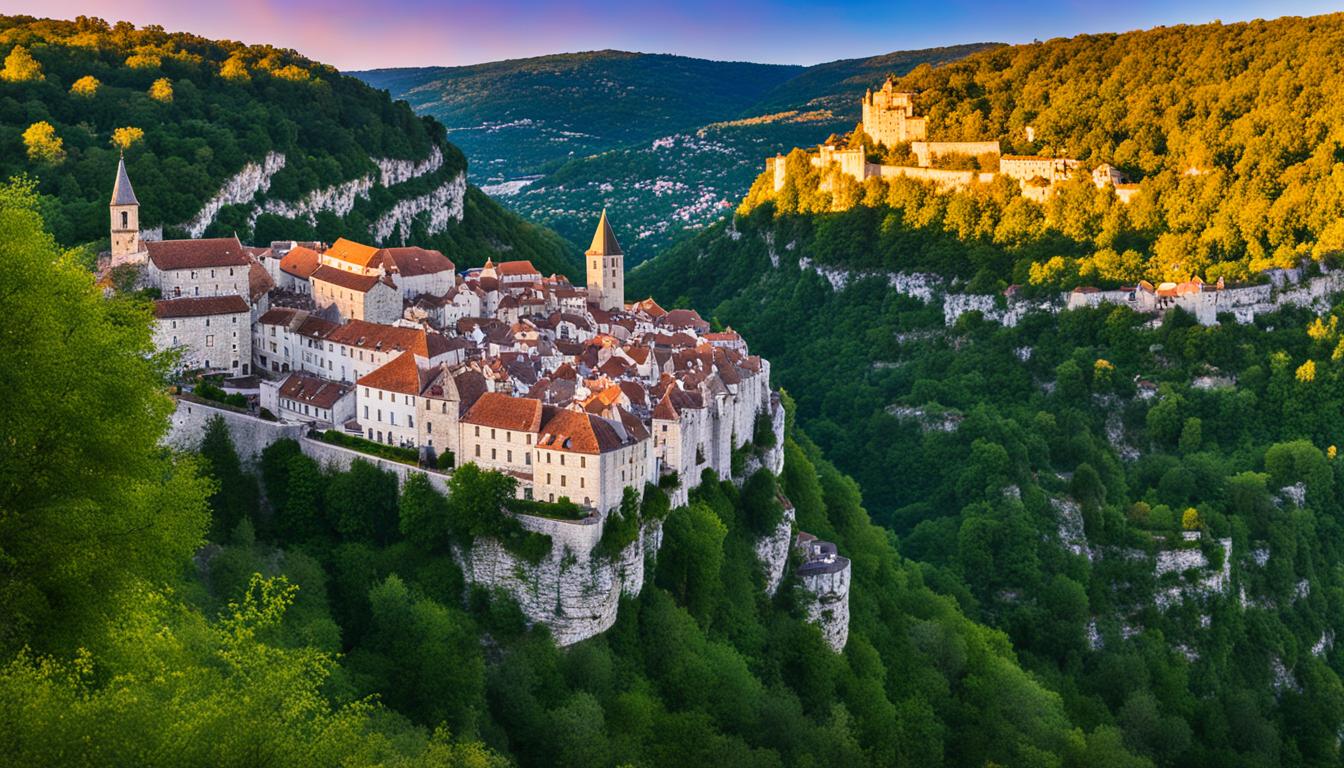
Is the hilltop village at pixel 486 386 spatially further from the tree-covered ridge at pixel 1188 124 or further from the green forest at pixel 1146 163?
the tree-covered ridge at pixel 1188 124

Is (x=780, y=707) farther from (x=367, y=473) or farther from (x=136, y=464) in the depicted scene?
(x=136, y=464)

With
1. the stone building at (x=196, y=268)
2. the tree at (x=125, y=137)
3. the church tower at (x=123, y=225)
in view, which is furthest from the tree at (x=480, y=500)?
the tree at (x=125, y=137)

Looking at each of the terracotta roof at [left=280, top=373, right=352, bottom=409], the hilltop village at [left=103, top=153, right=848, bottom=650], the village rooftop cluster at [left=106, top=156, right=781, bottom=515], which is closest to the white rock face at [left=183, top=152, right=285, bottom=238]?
the hilltop village at [left=103, top=153, right=848, bottom=650]

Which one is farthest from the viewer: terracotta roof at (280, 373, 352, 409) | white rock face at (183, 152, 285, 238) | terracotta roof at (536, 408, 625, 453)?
white rock face at (183, 152, 285, 238)

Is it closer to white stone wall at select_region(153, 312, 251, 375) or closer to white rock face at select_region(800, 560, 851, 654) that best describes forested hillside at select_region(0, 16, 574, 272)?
white stone wall at select_region(153, 312, 251, 375)

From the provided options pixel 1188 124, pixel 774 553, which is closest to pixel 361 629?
pixel 774 553

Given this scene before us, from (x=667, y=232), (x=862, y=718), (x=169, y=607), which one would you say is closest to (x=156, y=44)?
(x=667, y=232)
